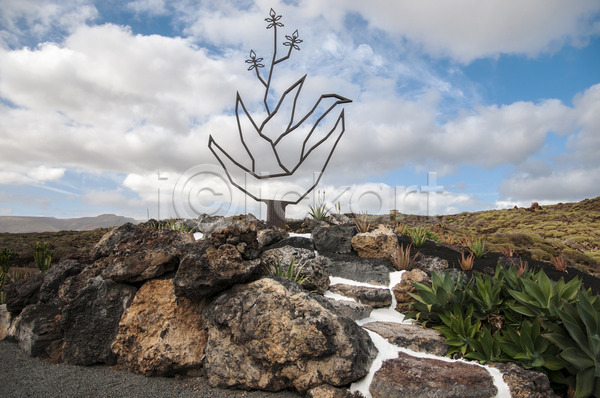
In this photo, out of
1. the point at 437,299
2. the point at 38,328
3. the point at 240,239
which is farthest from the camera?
the point at 38,328

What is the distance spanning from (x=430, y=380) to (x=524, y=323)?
130cm

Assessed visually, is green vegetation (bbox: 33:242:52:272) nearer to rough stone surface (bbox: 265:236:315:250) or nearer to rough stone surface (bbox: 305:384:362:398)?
rough stone surface (bbox: 265:236:315:250)

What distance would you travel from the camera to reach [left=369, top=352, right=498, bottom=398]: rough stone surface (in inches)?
135

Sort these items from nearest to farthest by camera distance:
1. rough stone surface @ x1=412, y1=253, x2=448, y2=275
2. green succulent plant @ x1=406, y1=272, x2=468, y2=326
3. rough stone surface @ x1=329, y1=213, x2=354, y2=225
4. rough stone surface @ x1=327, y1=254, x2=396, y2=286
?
green succulent plant @ x1=406, y1=272, x2=468, y2=326
rough stone surface @ x1=327, y1=254, x2=396, y2=286
rough stone surface @ x1=412, y1=253, x2=448, y2=275
rough stone surface @ x1=329, y1=213, x2=354, y2=225

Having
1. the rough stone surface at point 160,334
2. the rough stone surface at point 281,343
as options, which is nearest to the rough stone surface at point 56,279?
the rough stone surface at point 160,334

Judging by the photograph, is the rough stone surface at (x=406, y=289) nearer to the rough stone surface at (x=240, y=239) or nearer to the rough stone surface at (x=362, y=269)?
Result: the rough stone surface at (x=362, y=269)

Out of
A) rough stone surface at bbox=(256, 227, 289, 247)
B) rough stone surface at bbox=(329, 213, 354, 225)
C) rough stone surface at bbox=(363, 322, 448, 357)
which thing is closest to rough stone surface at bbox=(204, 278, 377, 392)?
rough stone surface at bbox=(363, 322, 448, 357)

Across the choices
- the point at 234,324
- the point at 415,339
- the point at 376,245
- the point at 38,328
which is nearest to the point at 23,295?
the point at 38,328

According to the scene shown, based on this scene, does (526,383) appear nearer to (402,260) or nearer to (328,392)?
(328,392)

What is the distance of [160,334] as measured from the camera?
178 inches

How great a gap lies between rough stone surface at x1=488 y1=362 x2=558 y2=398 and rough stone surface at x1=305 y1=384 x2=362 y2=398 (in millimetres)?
1518

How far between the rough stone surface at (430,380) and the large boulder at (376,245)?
11.5 feet

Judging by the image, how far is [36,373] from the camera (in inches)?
181

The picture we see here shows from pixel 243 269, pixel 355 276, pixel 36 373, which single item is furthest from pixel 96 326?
pixel 355 276
